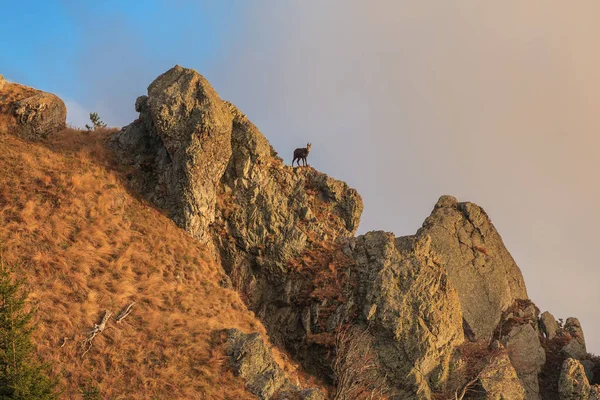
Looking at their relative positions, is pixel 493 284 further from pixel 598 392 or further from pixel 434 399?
pixel 434 399

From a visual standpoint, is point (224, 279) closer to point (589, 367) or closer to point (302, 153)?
point (302, 153)

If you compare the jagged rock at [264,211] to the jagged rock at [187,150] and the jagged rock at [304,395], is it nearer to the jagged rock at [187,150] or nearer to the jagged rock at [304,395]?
the jagged rock at [187,150]

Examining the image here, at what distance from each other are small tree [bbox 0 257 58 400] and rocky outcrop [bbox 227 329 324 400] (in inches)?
416

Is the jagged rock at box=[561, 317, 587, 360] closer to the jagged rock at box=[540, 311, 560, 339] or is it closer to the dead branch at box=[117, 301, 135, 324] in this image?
the jagged rock at box=[540, 311, 560, 339]

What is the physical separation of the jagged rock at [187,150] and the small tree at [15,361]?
674 inches

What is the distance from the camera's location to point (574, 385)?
39.3 metres

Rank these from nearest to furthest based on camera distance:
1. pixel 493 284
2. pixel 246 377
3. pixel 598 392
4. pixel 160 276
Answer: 1. pixel 246 377
2. pixel 160 276
3. pixel 598 392
4. pixel 493 284

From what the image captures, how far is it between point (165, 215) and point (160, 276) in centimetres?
611

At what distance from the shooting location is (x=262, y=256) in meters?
37.1

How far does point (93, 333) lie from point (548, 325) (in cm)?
4406

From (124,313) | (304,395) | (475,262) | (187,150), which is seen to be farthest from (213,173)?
(475,262)

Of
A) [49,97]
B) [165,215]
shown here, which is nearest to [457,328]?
[165,215]

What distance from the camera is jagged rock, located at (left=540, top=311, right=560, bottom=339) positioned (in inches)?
1891

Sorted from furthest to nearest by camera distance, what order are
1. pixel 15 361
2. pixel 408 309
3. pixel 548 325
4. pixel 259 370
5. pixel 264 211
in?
pixel 548 325 → pixel 264 211 → pixel 408 309 → pixel 259 370 → pixel 15 361
